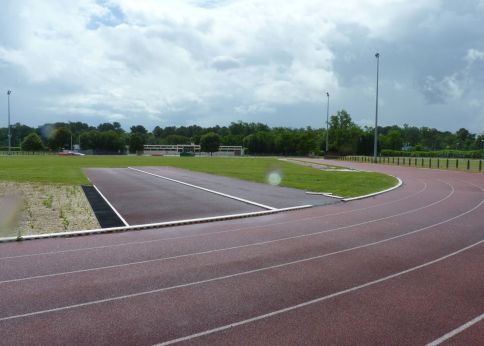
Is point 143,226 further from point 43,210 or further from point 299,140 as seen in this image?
point 299,140

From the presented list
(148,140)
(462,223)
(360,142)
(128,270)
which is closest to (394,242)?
(462,223)

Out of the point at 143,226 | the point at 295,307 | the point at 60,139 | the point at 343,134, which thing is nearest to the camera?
the point at 295,307

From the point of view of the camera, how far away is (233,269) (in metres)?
8.29

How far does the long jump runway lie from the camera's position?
5.55 meters

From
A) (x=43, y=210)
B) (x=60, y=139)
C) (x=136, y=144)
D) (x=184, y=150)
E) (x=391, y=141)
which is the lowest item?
(x=184, y=150)

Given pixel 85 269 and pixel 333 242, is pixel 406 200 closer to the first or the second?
pixel 333 242

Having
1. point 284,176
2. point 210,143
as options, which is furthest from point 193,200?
point 210,143

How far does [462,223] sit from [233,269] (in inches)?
340

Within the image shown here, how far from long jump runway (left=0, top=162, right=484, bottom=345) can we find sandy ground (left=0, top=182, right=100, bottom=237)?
1.82 meters

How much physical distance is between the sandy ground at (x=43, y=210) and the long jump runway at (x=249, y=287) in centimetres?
182

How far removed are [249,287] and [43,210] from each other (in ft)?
35.6

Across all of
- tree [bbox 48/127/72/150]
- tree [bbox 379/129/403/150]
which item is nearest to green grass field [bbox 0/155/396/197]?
tree [bbox 379/129/403/150]

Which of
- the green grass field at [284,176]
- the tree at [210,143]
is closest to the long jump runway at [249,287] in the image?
the green grass field at [284,176]

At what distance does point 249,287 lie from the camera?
7262 mm
